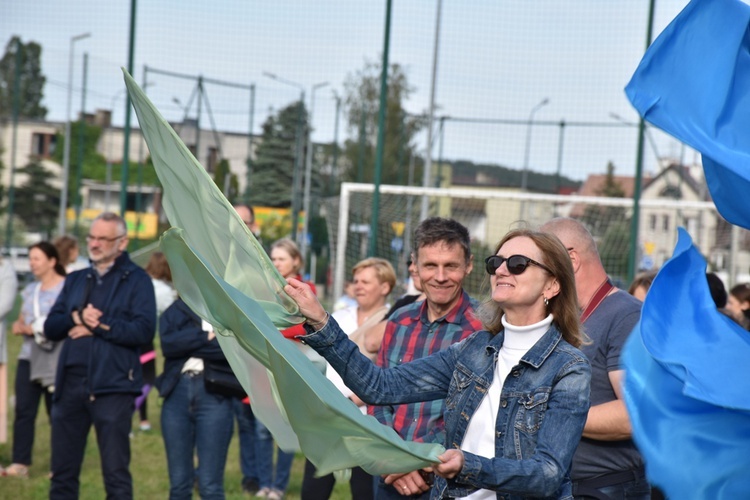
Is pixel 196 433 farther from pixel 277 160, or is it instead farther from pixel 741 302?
pixel 277 160

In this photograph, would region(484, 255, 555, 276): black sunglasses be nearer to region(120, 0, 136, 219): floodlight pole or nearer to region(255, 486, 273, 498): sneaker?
region(255, 486, 273, 498): sneaker

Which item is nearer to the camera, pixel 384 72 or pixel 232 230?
pixel 232 230

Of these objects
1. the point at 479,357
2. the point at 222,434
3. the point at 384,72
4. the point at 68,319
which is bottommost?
the point at 222,434

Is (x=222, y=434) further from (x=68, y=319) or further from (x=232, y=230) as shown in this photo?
(x=232, y=230)

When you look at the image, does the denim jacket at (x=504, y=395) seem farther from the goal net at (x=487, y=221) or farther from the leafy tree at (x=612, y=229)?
the leafy tree at (x=612, y=229)

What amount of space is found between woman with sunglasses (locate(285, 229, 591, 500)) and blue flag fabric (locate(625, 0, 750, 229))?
784 mm

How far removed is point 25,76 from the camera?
21.1 m

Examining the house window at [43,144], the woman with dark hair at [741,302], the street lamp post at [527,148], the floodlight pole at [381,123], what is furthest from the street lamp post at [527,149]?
the house window at [43,144]

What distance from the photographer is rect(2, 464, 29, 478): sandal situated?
8.60 meters

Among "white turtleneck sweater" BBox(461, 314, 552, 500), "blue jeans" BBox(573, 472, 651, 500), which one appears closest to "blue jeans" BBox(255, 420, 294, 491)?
"blue jeans" BBox(573, 472, 651, 500)

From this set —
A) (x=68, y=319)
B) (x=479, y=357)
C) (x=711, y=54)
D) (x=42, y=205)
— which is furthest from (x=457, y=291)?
(x=42, y=205)

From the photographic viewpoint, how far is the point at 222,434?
656cm

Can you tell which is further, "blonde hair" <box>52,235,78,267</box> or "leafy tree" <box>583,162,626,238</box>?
"leafy tree" <box>583,162,626,238</box>

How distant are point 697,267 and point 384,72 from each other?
313 inches
